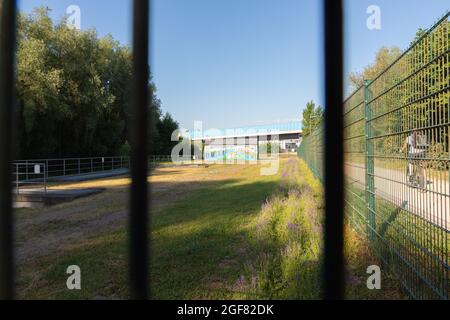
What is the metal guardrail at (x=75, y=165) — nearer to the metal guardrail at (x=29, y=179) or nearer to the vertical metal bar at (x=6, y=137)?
the metal guardrail at (x=29, y=179)

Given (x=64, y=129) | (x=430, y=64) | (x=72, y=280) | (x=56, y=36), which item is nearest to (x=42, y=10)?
(x=56, y=36)

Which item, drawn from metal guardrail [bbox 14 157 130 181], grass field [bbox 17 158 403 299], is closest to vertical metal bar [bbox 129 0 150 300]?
grass field [bbox 17 158 403 299]

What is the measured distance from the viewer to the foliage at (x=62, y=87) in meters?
20.2

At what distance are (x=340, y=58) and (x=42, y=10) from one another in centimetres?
2652

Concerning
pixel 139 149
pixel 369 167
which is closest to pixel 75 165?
pixel 369 167

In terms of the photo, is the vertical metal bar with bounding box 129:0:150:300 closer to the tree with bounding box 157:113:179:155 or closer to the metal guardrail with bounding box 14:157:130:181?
the metal guardrail with bounding box 14:157:130:181

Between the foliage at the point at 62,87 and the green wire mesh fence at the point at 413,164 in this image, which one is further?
the foliage at the point at 62,87

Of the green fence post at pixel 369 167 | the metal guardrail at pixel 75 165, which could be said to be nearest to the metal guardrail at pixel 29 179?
the metal guardrail at pixel 75 165

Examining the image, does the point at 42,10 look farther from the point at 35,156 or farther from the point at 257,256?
the point at 257,256

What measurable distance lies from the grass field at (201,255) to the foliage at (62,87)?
10.6m

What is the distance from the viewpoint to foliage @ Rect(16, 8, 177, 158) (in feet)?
66.4
